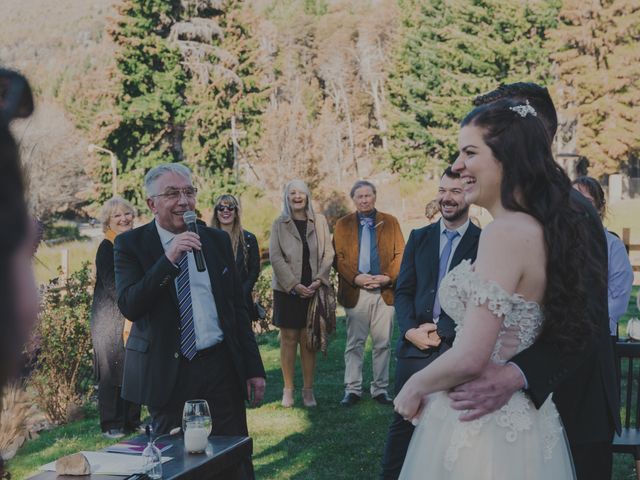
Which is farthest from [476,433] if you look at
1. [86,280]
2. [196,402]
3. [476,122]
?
[86,280]

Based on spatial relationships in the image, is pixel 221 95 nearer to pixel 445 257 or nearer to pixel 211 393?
pixel 445 257

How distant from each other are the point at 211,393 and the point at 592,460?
213 centimetres

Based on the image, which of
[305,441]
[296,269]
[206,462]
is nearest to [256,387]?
[206,462]

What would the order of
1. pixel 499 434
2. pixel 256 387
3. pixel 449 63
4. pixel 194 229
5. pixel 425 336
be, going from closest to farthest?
pixel 499 434 < pixel 194 229 < pixel 256 387 < pixel 425 336 < pixel 449 63

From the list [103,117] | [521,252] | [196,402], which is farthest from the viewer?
[103,117]

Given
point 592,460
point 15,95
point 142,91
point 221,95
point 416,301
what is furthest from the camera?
point 221,95

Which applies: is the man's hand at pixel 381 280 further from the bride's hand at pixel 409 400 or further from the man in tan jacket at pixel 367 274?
the bride's hand at pixel 409 400

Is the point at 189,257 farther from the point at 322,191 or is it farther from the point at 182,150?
the point at 182,150

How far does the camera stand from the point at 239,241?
8.69 m

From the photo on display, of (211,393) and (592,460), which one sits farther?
(211,393)

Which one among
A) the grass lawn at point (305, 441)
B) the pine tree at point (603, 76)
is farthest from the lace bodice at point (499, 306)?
the pine tree at point (603, 76)

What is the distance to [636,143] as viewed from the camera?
40.8m

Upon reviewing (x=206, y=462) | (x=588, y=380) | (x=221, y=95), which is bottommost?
(x=206, y=462)

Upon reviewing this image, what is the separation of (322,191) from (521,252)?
3763cm
